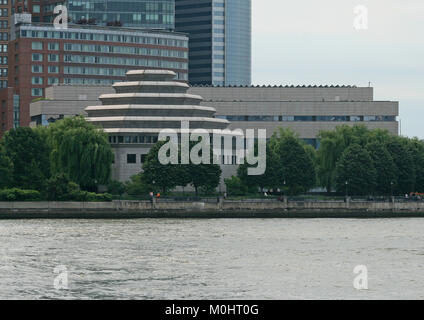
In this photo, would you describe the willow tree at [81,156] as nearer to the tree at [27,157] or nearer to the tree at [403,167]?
the tree at [27,157]

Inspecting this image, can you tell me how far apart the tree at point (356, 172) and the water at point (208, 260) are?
38.4 meters

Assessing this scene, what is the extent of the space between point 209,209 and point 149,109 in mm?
34703

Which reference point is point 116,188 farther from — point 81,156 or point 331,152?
point 331,152

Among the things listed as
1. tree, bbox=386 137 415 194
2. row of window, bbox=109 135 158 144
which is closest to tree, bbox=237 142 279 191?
row of window, bbox=109 135 158 144

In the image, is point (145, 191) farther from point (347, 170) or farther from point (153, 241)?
point (153, 241)

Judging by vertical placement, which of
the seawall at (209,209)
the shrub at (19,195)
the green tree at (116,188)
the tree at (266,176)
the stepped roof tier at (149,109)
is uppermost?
the stepped roof tier at (149,109)

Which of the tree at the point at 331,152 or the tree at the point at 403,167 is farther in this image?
the tree at the point at 331,152

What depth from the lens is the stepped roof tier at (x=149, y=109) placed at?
175875mm

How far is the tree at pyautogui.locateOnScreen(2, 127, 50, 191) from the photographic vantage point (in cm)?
14950

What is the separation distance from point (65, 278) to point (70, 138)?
304ft

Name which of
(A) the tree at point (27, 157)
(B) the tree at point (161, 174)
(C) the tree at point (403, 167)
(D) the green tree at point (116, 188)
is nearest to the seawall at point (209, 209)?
(A) the tree at point (27, 157)

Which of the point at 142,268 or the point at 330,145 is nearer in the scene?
the point at 142,268
